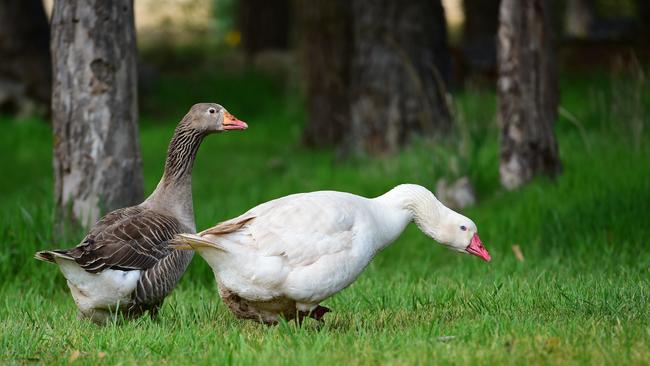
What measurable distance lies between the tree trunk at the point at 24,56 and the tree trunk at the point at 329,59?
516cm

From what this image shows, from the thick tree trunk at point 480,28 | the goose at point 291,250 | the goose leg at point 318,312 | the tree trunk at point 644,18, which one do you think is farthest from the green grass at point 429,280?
the thick tree trunk at point 480,28

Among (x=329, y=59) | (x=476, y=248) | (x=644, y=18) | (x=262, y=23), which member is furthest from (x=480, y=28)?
(x=476, y=248)

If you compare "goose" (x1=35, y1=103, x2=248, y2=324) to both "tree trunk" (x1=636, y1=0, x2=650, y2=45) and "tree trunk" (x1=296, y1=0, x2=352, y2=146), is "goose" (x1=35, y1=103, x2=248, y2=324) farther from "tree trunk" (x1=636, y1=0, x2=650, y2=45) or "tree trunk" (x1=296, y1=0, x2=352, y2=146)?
"tree trunk" (x1=636, y1=0, x2=650, y2=45)

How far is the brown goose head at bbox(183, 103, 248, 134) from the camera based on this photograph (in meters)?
6.63

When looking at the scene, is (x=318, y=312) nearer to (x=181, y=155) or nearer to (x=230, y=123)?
(x=230, y=123)

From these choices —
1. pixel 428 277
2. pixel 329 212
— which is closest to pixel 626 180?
pixel 428 277

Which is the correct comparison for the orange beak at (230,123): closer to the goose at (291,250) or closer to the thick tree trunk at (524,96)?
the goose at (291,250)

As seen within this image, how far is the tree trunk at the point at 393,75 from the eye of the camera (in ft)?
41.2

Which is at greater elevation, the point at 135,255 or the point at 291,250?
the point at 291,250

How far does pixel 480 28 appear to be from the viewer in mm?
21641

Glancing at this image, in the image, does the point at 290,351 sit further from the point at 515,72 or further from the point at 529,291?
the point at 515,72

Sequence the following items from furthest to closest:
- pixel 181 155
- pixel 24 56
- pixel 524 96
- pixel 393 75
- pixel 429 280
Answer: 1. pixel 24 56
2. pixel 393 75
3. pixel 524 96
4. pixel 429 280
5. pixel 181 155

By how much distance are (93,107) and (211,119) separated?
1723mm

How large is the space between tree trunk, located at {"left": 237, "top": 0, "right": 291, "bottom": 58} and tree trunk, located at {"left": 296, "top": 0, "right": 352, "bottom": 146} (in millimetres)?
7285
